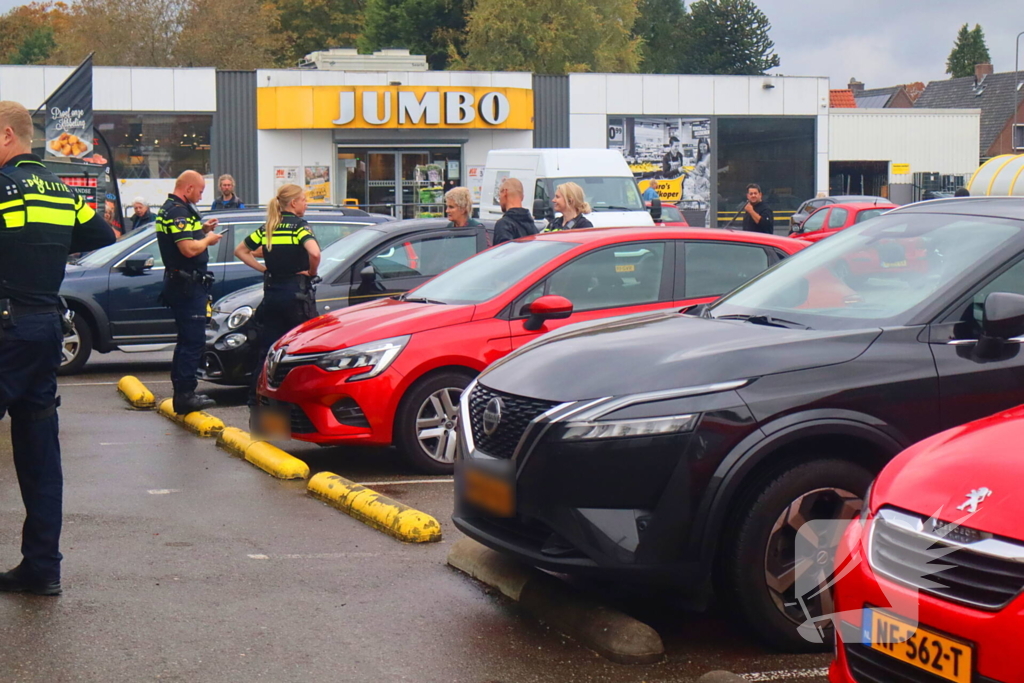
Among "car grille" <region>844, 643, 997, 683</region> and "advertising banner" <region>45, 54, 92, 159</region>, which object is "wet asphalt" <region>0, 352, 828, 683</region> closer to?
"car grille" <region>844, 643, 997, 683</region>

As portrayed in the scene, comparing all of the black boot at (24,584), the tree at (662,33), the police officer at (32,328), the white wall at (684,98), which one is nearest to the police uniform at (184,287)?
the police officer at (32,328)

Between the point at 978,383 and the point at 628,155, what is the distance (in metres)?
33.1

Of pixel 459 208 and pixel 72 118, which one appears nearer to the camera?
pixel 459 208

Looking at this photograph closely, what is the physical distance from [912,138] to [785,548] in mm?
45187

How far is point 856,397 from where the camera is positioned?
448cm

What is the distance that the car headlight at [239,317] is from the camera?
10375 millimetres

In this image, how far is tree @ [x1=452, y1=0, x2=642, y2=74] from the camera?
59250 mm

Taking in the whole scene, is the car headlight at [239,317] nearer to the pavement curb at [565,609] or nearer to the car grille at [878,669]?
the pavement curb at [565,609]

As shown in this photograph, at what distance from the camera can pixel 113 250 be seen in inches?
506

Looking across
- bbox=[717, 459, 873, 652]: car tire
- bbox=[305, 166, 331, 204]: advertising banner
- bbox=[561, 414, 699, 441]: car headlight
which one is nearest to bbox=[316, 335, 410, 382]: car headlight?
bbox=[561, 414, 699, 441]: car headlight

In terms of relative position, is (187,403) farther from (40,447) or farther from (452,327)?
(40,447)

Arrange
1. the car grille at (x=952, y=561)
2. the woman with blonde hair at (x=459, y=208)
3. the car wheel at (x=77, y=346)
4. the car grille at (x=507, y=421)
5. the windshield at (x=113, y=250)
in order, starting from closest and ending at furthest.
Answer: the car grille at (x=952, y=561)
the car grille at (x=507, y=421)
the woman with blonde hair at (x=459, y=208)
the car wheel at (x=77, y=346)
the windshield at (x=113, y=250)

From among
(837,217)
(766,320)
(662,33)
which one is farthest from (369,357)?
(662,33)

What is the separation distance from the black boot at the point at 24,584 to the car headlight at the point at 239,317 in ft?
17.3
